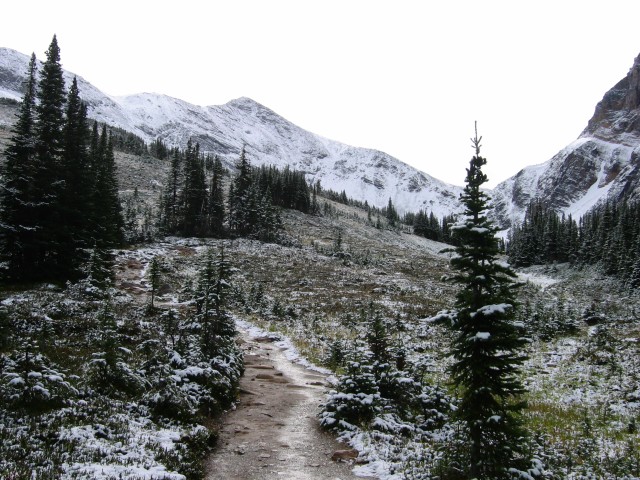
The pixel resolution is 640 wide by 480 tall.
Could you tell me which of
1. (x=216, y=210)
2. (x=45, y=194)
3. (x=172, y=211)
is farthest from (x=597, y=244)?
(x=45, y=194)

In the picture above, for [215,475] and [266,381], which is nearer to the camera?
[215,475]

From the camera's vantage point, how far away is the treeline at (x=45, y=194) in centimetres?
2584

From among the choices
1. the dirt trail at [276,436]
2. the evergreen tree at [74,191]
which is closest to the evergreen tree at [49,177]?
the evergreen tree at [74,191]

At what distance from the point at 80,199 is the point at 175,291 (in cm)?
1141

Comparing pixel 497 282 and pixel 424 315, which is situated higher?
pixel 497 282

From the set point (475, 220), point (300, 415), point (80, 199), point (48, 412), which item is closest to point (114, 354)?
point (48, 412)

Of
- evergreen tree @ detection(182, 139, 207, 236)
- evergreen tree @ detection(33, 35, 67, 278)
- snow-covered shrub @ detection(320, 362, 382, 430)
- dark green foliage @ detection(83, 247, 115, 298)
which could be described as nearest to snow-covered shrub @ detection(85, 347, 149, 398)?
snow-covered shrub @ detection(320, 362, 382, 430)

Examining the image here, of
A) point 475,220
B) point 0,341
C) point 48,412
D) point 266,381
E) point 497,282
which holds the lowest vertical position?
point 266,381

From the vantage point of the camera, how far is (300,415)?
13961mm

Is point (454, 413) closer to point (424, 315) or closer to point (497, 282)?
point (497, 282)

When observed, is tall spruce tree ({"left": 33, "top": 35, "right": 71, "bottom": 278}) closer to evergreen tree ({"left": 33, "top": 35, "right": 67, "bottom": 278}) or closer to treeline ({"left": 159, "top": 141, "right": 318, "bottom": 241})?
evergreen tree ({"left": 33, "top": 35, "right": 67, "bottom": 278})

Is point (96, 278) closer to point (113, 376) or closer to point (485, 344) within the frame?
point (113, 376)

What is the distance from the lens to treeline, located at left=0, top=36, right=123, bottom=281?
25.8 m

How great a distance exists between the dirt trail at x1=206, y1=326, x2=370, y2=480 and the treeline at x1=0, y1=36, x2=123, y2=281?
56.7ft
